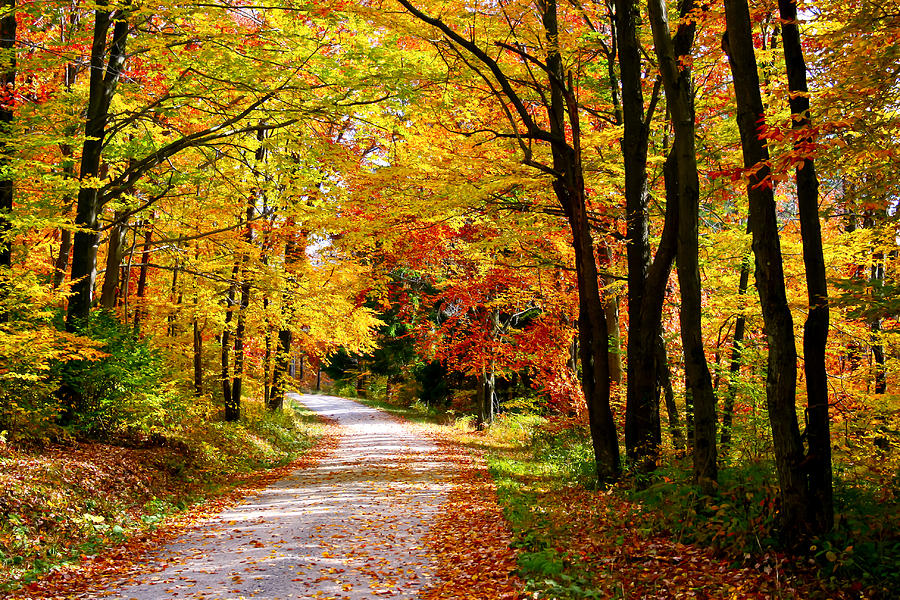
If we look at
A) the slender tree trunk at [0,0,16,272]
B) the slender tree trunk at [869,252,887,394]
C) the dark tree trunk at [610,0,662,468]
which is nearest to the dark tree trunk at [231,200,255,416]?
the slender tree trunk at [0,0,16,272]

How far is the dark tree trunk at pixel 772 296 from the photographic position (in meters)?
5.27

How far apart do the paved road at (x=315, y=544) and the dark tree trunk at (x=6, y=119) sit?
448cm

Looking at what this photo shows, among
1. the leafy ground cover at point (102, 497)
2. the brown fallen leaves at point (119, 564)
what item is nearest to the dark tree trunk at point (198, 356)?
the leafy ground cover at point (102, 497)

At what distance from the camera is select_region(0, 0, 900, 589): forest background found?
18.1 ft

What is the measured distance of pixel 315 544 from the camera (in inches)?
285

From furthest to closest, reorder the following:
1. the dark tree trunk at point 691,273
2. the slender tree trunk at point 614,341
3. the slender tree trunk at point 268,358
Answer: the slender tree trunk at point 268,358, the slender tree trunk at point 614,341, the dark tree trunk at point 691,273

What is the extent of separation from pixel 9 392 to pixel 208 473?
4002mm

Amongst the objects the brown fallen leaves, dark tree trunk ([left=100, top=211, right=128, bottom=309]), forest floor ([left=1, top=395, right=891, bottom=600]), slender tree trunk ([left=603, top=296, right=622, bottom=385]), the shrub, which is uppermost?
dark tree trunk ([left=100, top=211, right=128, bottom=309])

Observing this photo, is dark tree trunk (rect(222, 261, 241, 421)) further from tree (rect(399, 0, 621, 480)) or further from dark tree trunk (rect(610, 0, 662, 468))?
dark tree trunk (rect(610, 0, 662, 468))

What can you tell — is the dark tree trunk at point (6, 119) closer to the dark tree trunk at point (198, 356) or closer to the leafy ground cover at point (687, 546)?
the leafy ground cover at point (687, 546)

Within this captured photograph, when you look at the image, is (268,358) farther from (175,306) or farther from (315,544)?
(315,544)

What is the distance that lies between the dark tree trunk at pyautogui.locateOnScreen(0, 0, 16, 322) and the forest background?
65 millimetres

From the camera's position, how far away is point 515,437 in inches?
760

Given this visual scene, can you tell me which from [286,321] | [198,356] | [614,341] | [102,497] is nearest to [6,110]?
[102,497]
